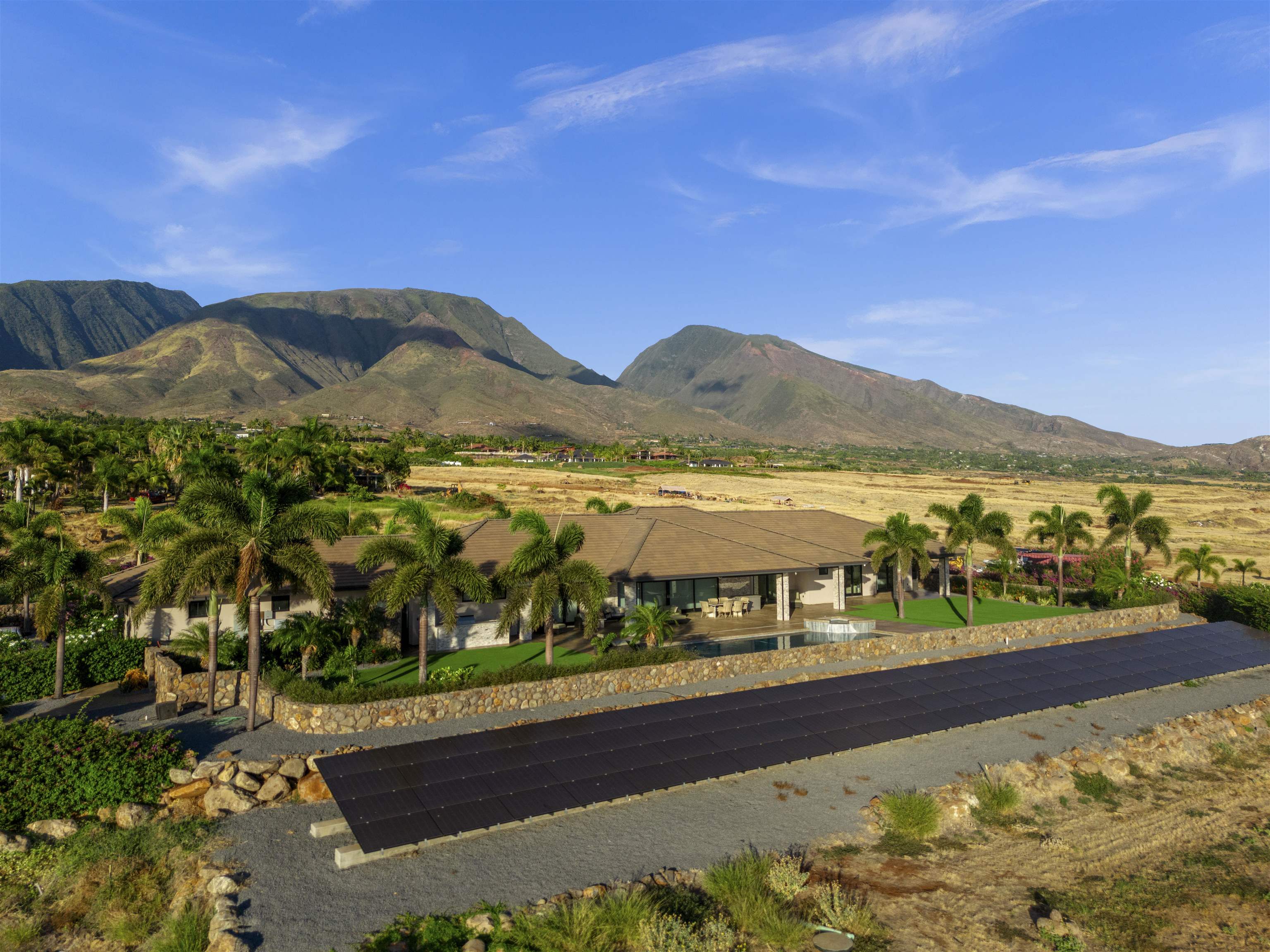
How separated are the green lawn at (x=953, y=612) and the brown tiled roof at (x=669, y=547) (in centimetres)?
267

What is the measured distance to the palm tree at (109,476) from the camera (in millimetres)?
59062

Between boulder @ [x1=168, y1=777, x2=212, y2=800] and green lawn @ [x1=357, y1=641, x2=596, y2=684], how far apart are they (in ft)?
20.6

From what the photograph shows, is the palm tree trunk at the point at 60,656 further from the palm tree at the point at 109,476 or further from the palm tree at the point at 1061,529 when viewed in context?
the palm tree at the point at 1061,529

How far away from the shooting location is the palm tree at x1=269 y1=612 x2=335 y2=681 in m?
23.6

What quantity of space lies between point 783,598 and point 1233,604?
24.1 metres

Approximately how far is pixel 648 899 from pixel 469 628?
58.7 feet

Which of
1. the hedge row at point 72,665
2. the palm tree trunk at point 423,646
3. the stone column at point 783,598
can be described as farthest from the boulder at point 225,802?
the stone column at point 783,598

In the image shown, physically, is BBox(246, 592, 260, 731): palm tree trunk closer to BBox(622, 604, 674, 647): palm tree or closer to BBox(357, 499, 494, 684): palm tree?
BBox(357, 499, 494, 684): palm tree

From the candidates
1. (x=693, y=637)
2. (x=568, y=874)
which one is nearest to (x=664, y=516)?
(x=693, y=637)

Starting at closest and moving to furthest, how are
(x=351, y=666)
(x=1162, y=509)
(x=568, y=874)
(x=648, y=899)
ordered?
1. (x=648, y=899)
2. (x=568, y=874)
3. (x=351, y=666)
4. (x=1162, y=509)

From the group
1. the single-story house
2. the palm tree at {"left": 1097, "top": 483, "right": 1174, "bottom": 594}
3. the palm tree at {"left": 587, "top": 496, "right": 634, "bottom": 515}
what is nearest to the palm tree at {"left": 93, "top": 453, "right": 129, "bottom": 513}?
the single-story house

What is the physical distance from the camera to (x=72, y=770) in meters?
15.9

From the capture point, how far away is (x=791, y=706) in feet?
67.9

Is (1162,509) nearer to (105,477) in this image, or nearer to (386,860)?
(386,860)
